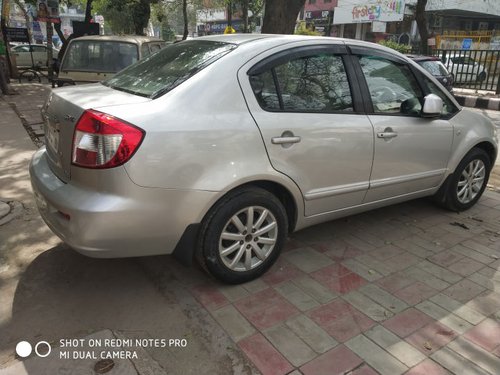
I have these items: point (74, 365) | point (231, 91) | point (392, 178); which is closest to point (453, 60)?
point (392, 178)

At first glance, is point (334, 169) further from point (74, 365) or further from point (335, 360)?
point (74, 365)

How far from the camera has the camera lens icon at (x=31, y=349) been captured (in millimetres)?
2369

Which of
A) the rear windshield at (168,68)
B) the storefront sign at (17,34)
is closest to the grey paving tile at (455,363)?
the rear windshield at (168,68)

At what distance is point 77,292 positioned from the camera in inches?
115

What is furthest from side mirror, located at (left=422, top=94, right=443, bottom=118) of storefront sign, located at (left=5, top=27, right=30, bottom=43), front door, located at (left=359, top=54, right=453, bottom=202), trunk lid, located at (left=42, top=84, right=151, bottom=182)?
storefront sign, located at (left=5, top=27, right=30, bottom=43)

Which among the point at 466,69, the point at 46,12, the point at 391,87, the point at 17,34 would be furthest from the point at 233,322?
the point at 17,34

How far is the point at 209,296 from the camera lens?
2936 mm

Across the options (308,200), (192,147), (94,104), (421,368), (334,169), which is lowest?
(421,368)

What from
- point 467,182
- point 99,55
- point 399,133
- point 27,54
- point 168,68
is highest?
point 168,68

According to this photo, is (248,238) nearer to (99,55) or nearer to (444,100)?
(444,100)

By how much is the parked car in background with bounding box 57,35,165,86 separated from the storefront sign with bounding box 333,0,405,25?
29650mm

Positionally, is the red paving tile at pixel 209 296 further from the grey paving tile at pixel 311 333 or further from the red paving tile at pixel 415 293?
the red paving tile at pixel 415 293

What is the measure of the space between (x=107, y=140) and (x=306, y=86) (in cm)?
146

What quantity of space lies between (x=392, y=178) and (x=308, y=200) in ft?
3.02
